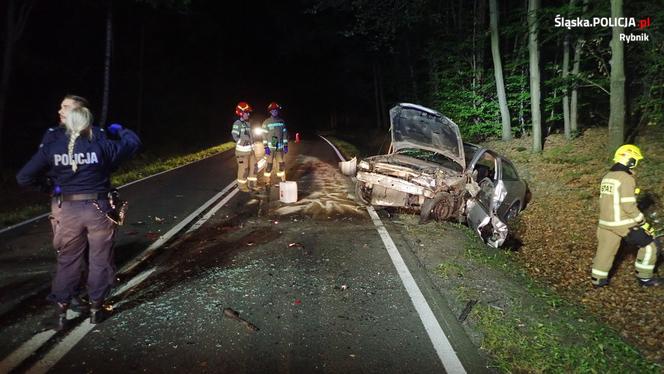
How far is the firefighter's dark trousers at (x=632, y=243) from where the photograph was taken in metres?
5.31

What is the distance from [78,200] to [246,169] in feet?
23.6

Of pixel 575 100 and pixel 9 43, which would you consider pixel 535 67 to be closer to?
pixel 575 100

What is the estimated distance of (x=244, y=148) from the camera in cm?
1088

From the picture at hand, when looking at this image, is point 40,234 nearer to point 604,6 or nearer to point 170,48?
point 604,6

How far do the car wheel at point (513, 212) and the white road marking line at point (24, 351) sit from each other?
8.10m

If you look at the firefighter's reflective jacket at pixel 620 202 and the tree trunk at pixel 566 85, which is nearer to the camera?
the firefighter's reflective jacket at pixel 620 202

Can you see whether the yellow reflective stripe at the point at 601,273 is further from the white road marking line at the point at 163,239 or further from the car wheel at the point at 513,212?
the white road marking line at the point at 163,239

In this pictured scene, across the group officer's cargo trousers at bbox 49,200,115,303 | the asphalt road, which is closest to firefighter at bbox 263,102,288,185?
the asphalt road

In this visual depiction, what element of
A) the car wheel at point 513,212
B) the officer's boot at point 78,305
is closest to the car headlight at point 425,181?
the car wheel at point 513,212

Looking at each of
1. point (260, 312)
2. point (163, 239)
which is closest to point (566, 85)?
point (163, 239)

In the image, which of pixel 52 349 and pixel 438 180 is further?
pixel 438 180

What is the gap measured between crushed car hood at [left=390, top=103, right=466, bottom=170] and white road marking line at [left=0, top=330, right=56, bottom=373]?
6.48 meters

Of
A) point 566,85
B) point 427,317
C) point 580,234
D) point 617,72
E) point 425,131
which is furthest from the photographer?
point 566,85

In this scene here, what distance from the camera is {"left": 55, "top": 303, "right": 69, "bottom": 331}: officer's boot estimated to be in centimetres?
401
